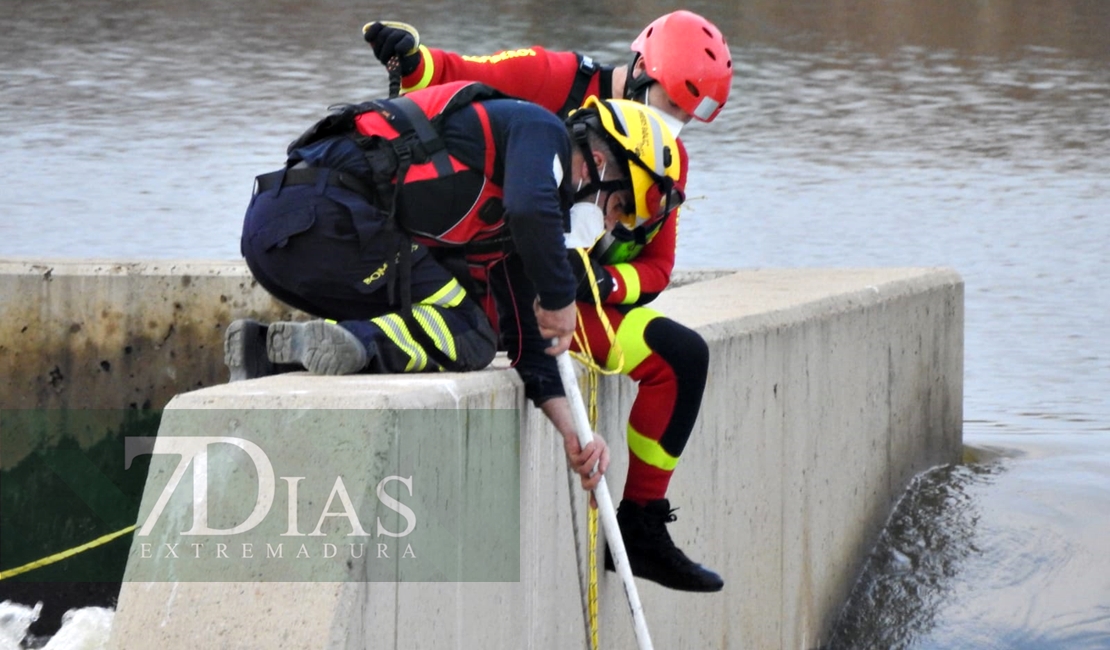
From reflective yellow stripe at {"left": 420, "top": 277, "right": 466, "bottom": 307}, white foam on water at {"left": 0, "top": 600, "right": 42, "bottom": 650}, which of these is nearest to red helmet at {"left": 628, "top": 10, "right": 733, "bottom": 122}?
reflective yellow stripe at {"left": 420, "top": 277, "right": 466, "bottom": 307}

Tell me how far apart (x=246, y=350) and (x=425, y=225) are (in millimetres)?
493

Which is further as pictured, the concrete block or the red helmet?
the red helmet

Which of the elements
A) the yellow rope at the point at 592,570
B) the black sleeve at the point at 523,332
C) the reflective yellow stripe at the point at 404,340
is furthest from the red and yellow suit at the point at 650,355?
the reflective yellow stripe at the point at 404,340

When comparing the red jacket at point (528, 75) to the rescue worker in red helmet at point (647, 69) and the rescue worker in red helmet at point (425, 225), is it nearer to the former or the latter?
the rescue worker in red helmet at point (647, 69)

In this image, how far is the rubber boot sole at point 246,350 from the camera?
3.91 metres

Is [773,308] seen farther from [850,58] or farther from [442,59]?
[850,58]

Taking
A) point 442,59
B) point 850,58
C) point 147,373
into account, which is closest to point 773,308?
point 442,59

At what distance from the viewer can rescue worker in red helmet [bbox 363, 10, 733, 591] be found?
4.32 m

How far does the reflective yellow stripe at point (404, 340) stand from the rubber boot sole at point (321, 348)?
13cm

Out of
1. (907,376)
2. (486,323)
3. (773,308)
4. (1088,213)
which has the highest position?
(486,323)

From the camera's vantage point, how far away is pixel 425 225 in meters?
4.07

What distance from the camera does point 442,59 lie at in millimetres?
4816

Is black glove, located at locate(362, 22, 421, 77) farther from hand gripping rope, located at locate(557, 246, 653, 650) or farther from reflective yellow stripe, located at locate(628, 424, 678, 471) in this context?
reflective yellow stripe, located at locate(628, 424, 678, 471)

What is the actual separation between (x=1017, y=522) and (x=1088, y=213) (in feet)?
24.6
